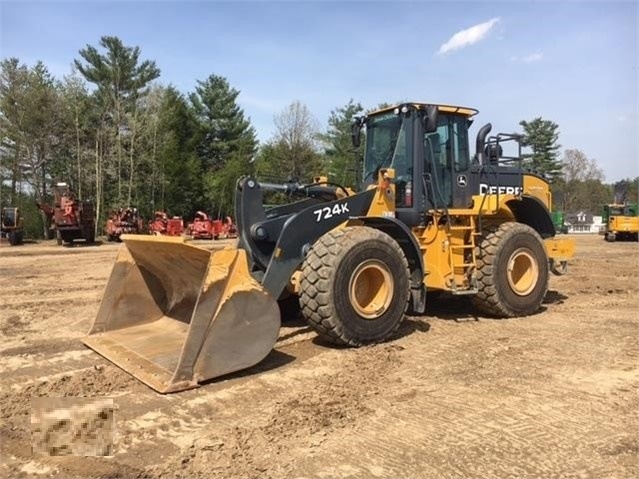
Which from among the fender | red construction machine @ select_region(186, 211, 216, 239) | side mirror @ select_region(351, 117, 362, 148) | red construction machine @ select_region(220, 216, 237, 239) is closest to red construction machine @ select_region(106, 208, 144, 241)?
red construction machine @ select_region(186, 211, 216, 239)

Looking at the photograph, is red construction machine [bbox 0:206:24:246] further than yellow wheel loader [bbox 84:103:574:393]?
Yes

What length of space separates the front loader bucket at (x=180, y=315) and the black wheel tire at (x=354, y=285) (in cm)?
61

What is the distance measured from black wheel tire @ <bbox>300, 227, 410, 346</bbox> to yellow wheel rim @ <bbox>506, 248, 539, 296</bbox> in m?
2.25

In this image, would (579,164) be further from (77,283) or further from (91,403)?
(91,403)

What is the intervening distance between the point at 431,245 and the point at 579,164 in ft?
205

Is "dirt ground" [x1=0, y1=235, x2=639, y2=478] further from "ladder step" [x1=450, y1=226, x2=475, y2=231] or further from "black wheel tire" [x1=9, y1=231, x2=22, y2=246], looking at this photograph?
"black wheel tire" [x1=9, y1=231, x2=22, y2=246]

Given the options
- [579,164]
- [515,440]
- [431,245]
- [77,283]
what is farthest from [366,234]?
[579,164]

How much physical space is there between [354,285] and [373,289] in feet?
1.44

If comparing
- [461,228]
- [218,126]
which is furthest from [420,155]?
[218,126]

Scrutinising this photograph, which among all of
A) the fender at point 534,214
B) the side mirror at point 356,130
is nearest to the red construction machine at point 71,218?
the side mirror at point 356,130

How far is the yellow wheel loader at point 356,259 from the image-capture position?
476 cm

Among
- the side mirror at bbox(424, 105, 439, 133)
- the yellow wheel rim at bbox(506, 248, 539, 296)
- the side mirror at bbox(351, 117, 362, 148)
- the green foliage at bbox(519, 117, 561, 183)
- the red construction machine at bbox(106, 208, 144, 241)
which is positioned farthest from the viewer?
the green foliage at bbox(519, 117, 561, 183)

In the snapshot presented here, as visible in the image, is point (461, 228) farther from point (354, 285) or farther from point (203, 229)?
point (203, 229)

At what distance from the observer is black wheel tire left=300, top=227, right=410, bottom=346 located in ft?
17.8
